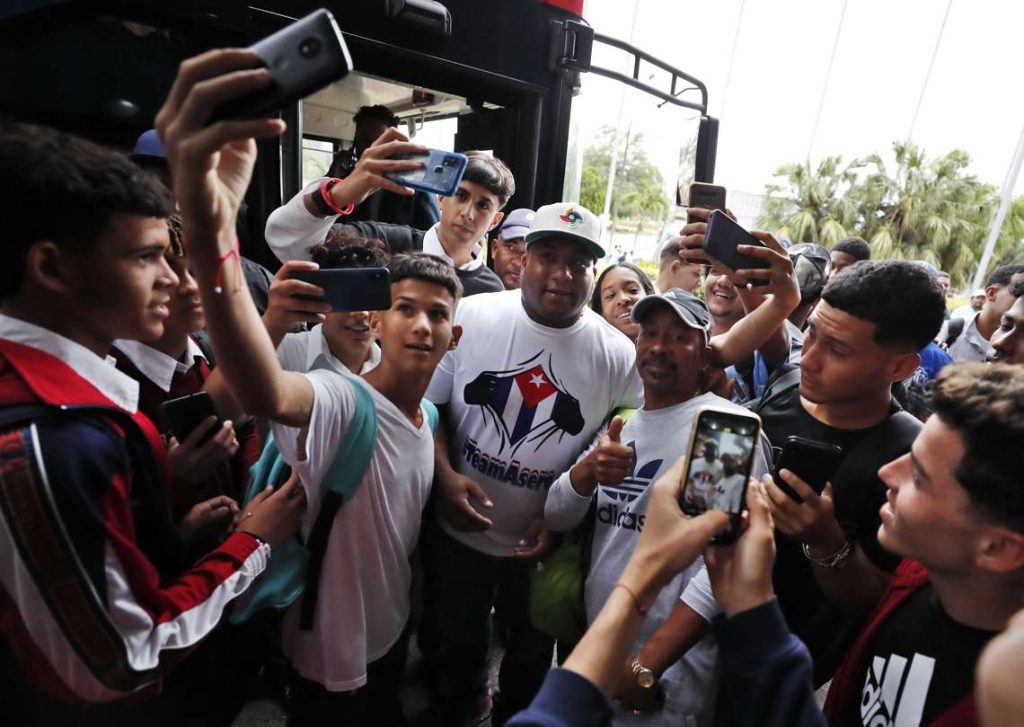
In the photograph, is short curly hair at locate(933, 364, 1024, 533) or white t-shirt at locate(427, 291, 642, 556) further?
white t-shirt at locate(427, 291, 642, 556)

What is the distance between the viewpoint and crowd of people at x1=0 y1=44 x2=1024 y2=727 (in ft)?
3.20

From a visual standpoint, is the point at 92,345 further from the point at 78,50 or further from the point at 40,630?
the point at 78,50

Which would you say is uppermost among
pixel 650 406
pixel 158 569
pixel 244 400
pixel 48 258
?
pixel 48 258

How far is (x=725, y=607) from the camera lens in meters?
1.05

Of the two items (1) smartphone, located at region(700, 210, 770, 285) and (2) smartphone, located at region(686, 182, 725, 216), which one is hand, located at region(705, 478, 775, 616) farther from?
(2) smartphone, located at region(686, 182, 725, 216)

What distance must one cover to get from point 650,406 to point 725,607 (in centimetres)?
86

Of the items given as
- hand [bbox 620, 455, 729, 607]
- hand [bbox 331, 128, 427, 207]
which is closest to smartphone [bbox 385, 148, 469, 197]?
hand [bbox 331, 128, 427, 207]

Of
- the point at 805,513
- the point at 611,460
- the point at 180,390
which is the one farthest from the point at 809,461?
the point at 180,390

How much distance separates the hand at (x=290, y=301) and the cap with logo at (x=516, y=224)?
218cm

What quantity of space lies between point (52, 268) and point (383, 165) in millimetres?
938

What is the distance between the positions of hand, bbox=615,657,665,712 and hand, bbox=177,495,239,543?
1130 millimetres

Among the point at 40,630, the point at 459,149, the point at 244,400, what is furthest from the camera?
the point at 459,149

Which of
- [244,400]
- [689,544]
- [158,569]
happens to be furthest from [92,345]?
[689,544]

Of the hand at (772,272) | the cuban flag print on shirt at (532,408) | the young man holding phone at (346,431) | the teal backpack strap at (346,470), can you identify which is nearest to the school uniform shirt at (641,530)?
the cuban flag print on shirt at (532,408)
